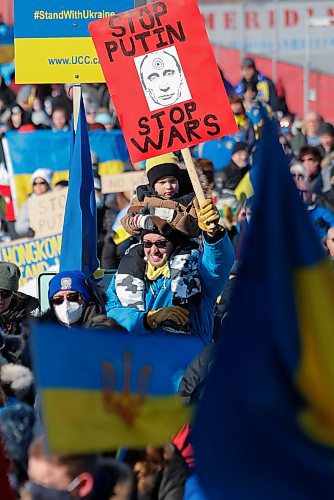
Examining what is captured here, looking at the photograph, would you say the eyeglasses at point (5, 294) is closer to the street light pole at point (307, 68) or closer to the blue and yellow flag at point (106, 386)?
the blue and yellow flag at point (106, 386)

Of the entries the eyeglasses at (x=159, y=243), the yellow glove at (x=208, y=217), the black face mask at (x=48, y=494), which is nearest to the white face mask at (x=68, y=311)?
the eyeglasses at (x=159, y=243)

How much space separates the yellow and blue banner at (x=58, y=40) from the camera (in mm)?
9102

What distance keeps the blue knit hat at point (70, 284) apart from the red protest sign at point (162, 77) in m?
0.86

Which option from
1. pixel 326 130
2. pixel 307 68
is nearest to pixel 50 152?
pixel 326 130

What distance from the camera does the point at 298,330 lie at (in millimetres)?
3770

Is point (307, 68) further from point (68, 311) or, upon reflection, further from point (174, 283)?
point (68, 311)

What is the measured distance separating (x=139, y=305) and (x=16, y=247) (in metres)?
3.91

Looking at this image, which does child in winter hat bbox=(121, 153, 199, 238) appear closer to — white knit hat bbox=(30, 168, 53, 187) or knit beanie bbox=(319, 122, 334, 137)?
white knit hat bbox=(30, 168, 53, 187)

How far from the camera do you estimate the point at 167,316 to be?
7.34 meters

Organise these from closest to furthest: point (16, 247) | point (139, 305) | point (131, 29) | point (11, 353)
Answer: point (11, 353)
point (139, 305)
point (131, 29)
point (16, 247)

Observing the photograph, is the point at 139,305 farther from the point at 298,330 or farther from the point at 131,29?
the point at 298,330

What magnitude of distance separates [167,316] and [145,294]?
0.33m

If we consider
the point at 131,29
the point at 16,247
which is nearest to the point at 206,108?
the point at 131,29

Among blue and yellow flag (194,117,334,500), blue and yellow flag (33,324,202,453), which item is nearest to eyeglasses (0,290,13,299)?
blue and yellow flag (33,324,202,453)
